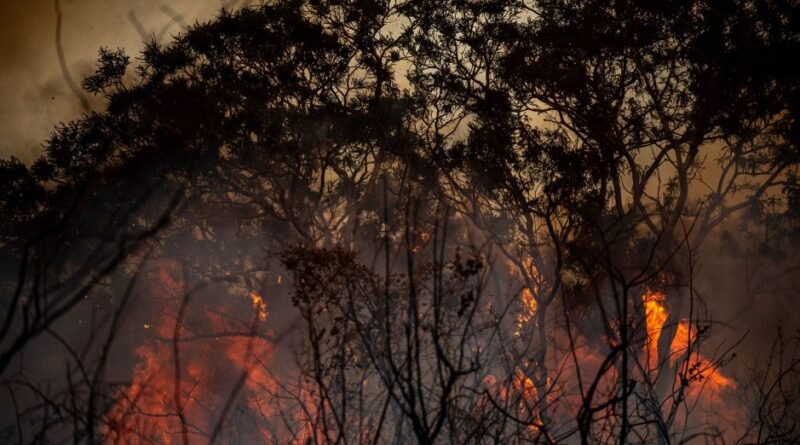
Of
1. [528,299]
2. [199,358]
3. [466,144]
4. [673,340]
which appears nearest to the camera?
[466,144]

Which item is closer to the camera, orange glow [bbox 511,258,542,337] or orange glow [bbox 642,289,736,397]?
orange glow [bbox 642,289,736,397]

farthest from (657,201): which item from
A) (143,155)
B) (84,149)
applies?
(84,149)

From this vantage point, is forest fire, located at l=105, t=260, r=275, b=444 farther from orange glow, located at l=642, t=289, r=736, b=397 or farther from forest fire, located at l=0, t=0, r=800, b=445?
orange glow, located at l=642, t=289, r=736, b=397

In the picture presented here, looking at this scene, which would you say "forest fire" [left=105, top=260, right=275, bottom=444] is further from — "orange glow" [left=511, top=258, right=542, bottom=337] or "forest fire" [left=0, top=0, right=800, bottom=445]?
"orange glow" [left=511, top=258, right=542, bottom=337]

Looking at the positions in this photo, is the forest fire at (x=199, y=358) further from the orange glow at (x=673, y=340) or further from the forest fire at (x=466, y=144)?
the orange glow at (x=673, y=340)

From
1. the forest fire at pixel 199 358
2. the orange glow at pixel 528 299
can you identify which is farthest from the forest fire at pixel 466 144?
the forest fire at pixel 199 358

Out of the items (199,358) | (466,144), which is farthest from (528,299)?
(199,358)

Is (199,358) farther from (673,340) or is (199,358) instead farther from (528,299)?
(673,340)

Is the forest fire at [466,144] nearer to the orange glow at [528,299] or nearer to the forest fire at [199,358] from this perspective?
the orange glow at [528,299]

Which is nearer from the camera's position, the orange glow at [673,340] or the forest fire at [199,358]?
the orange glow at [673,340]

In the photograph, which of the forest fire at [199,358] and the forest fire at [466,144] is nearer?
the forest fire at [466,144]

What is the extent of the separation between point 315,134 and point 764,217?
454 inches

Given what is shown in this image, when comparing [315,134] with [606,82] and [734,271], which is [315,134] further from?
[734,271]

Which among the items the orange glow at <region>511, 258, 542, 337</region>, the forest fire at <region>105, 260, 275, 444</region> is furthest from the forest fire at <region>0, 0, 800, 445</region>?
the forest fire at <region>105, 260, 275, 444</region>
